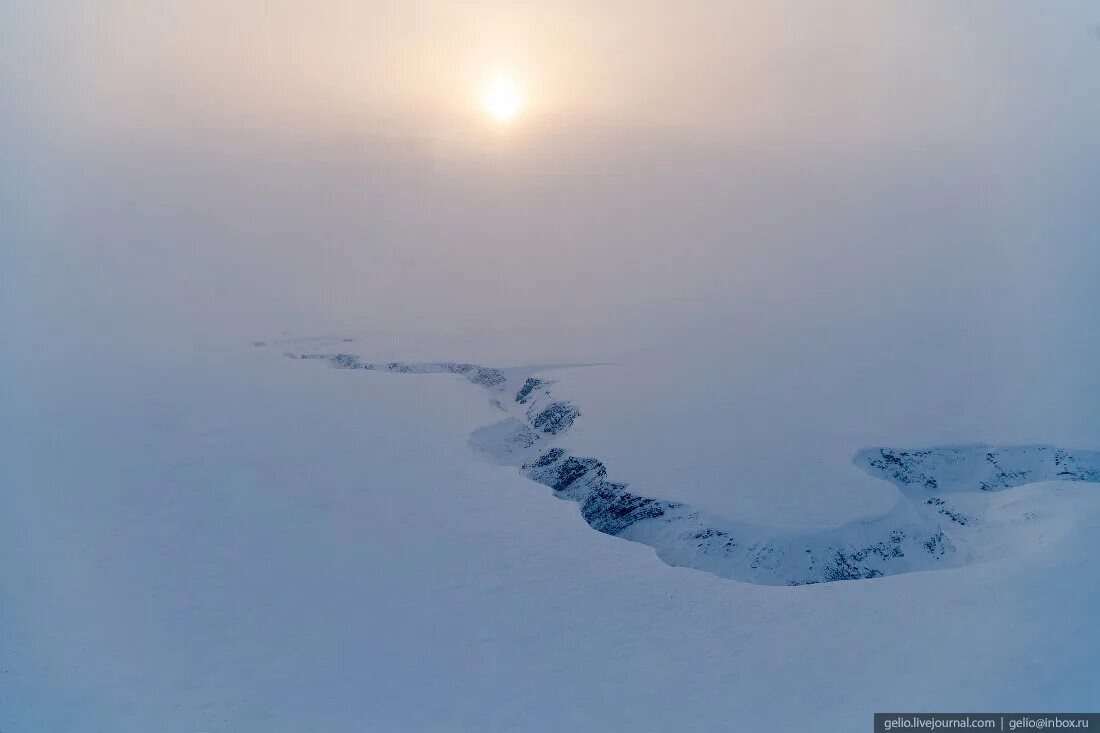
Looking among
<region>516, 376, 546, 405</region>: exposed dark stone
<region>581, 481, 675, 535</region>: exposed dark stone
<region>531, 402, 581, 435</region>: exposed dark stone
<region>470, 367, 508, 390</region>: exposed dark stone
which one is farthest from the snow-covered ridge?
<region>470, 367, 508, 390</region>: exposed dark stone

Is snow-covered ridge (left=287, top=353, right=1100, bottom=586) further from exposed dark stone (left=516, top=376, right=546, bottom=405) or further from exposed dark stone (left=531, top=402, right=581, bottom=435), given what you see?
exposed dark stone (left=516, top=376, right=546, bottom=405)

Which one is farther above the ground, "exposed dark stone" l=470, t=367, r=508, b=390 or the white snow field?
"exposed dark stone" l=470, t=367, r=508, b=390

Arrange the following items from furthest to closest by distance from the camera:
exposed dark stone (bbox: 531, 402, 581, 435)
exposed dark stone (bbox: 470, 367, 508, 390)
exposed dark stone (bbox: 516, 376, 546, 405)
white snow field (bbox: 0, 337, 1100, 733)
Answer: exposed dark stone (bbox: 470, 367, 508, 390), exposed dark stone (bbox: 516, 376, 546, 405), exposed dark stone (bbox: 531, 402, 581, 435), white snow field (bbox: 0, 337, 1100, 733)

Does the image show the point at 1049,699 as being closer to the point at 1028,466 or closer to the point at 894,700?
the point at 894,700

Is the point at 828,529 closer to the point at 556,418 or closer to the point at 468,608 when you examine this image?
the point at 468,608

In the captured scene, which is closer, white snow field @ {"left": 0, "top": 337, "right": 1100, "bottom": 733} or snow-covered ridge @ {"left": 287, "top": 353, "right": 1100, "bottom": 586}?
white snow field @ {"left": 0, "top": 337, "right": 1100, "bottom": 733}

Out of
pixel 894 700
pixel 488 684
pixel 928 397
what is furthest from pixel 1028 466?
pixel 488 684
